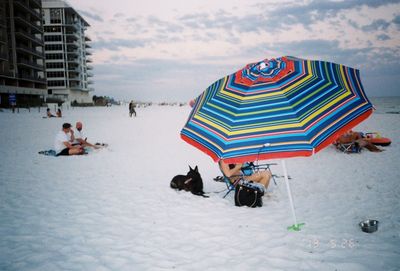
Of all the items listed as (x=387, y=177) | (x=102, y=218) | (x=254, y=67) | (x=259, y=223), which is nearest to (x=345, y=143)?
(x=387, y=177)

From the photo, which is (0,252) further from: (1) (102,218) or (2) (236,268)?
(2) (236,268)

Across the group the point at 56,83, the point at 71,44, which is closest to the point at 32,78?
the point at 56,83

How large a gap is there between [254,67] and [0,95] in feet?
178

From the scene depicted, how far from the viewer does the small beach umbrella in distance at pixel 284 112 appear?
268 cm

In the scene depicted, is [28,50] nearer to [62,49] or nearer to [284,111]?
[62,49]

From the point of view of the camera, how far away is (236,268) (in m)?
3.04

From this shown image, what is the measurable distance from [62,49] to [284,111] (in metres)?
91.2

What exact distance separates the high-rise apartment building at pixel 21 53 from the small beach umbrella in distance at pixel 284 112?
169 feet

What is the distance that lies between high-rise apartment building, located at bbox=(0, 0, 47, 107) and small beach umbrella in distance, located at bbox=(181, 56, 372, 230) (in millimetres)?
51400

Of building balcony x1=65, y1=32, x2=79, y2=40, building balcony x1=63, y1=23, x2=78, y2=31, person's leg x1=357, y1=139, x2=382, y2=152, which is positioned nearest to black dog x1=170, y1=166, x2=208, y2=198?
person's leg x1=357, y1=139, x2=382, y2=152

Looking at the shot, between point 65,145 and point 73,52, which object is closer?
point 65,145

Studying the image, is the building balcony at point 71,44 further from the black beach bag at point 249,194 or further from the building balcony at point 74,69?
the black beach bag at point 249,194

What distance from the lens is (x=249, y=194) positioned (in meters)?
4.71

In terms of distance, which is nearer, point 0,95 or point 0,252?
point 0,252
